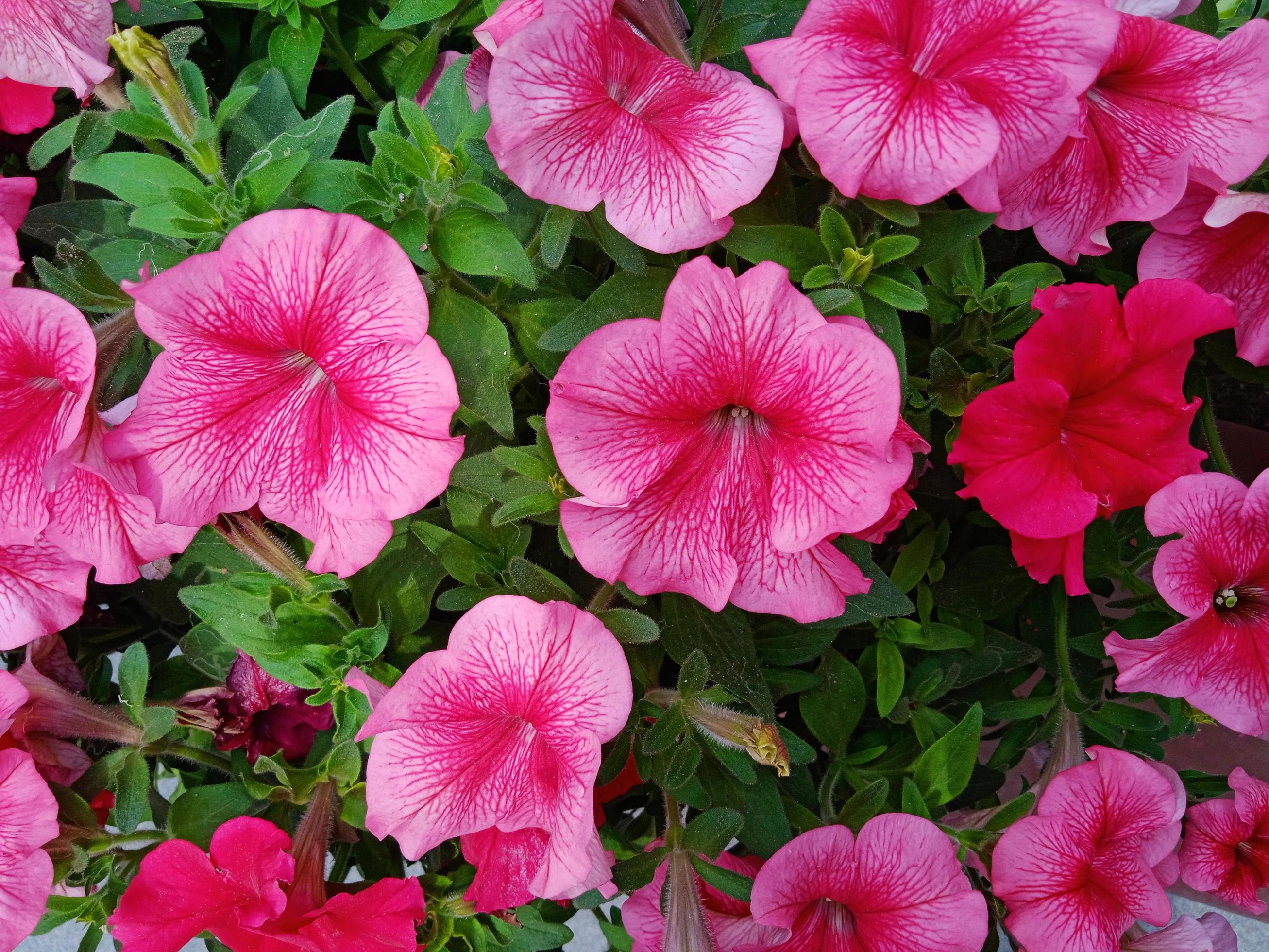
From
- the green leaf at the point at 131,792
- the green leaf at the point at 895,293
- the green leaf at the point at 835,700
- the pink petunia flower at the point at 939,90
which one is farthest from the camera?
the green leaf at the point at 835,700

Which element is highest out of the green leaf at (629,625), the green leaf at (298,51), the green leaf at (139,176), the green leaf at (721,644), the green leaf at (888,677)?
the green leaf at (298,51)

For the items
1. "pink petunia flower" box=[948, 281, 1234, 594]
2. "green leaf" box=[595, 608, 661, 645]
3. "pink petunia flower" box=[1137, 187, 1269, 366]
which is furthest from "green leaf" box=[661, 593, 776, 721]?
"pink petunia flower" box=[1137, 187, 1269, 366]

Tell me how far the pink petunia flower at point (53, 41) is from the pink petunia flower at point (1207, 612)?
81cm

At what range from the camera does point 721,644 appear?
0.77 m

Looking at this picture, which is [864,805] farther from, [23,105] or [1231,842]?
[23,105]

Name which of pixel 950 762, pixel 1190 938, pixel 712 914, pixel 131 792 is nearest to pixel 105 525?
pixel 131 792

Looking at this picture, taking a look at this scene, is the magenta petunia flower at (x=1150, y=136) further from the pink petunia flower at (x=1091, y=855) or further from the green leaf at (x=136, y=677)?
the green leaf at (x=136, y=677)

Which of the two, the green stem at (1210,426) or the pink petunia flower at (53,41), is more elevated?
the pink petunia flower at (53,41)

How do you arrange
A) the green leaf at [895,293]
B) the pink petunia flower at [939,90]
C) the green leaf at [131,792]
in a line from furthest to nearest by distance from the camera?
the green leaf at [131,792]
the green leaf at [895,293]
the pink petunia flower at [939,90]

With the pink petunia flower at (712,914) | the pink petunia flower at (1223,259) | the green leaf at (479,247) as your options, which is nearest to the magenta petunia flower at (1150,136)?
the pink petunia flower at (1223,259)

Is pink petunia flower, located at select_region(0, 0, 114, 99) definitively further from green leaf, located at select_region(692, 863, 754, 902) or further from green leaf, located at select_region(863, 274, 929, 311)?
green leaf, located at select_region(692, 863, 754, 902)

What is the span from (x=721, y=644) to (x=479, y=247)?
0.35m

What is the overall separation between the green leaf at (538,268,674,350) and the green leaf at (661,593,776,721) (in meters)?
0.24

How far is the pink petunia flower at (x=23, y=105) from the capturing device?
764 mm
